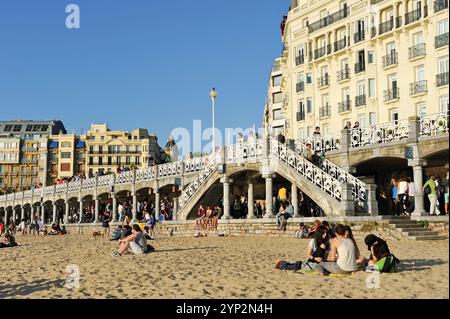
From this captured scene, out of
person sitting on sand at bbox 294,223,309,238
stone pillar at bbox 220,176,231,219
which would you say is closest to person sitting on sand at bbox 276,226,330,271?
person sitting on sand at bbox 294,223,309,238

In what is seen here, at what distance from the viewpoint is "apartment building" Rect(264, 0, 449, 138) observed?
134 ft

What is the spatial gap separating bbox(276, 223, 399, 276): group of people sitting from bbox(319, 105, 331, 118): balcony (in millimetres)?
39285

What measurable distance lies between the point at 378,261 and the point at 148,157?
123m

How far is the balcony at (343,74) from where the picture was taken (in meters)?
48.1

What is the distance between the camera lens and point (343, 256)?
10.3 metres

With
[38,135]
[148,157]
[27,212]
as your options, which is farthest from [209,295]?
[38,135]

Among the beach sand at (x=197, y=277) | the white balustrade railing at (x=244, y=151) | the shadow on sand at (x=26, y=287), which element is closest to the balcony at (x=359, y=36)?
the white balustrade railing at (x=244, y=151)

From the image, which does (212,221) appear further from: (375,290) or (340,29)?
(340,29)

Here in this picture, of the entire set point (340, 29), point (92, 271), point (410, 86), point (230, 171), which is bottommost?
point (92, 271)

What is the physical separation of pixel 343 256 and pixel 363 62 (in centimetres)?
3907

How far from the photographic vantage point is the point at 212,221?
2794cm

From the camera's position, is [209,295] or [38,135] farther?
[38,135]

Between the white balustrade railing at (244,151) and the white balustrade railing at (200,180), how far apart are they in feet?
3.77

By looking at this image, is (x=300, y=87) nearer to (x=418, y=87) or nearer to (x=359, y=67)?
(x=359, y=67)
